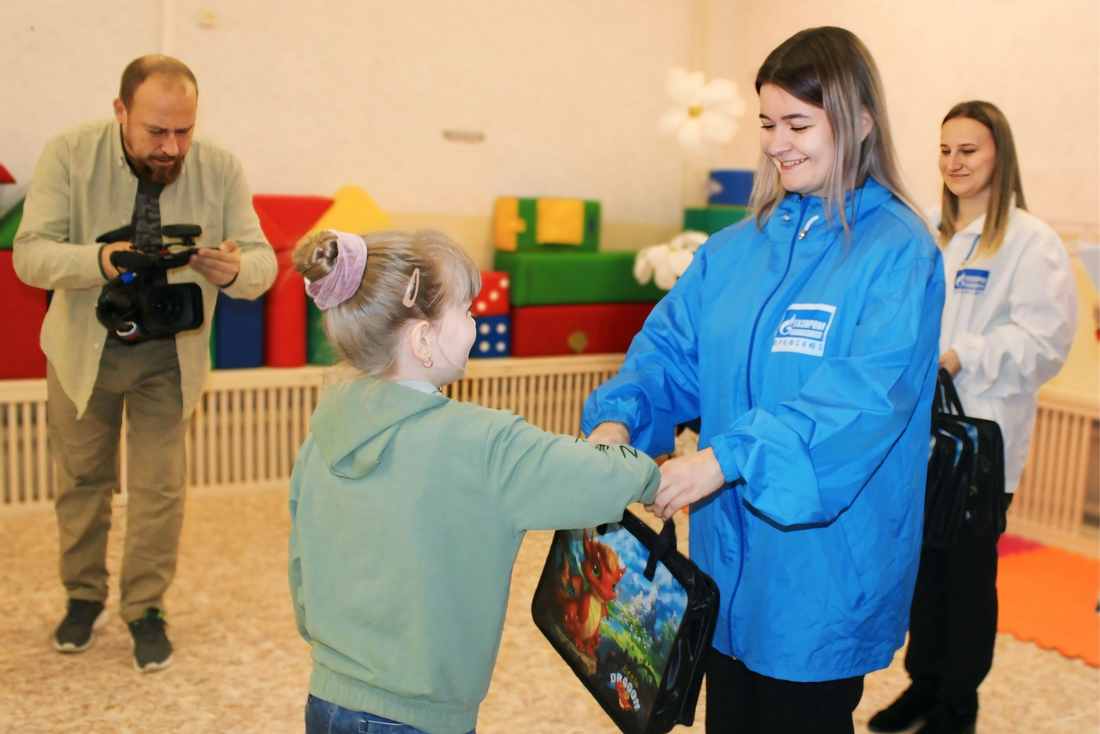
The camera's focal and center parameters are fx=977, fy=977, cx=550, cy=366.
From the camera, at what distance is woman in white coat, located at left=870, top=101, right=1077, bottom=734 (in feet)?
7.03

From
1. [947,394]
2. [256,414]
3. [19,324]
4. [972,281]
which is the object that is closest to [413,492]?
[947,394]

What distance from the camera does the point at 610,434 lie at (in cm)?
143

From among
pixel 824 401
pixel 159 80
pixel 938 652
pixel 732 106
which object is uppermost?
pixel 732 106

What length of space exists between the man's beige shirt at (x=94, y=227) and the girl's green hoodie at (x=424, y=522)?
3.99 ft

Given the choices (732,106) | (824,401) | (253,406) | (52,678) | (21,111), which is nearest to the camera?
(824,401)

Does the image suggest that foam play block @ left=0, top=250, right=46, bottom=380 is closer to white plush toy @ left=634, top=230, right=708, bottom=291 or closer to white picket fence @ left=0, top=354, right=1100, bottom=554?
white picket fence @ left=0, top=354, right=1100, bottom=554

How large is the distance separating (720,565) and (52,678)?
180 cm

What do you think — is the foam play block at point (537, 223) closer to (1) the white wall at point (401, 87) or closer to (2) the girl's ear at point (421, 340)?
(1) the white wall at point (401, 87)

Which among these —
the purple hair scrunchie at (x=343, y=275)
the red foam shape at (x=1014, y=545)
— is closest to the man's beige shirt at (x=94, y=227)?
the purple hair scrunchie at (x=343, y=275)

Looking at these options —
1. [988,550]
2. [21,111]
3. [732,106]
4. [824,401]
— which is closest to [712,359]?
[824,401]

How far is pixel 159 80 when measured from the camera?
206cm

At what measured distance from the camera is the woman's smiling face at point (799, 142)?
1.36m

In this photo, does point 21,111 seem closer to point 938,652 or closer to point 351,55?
point 351,55

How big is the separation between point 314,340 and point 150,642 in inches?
61.3
